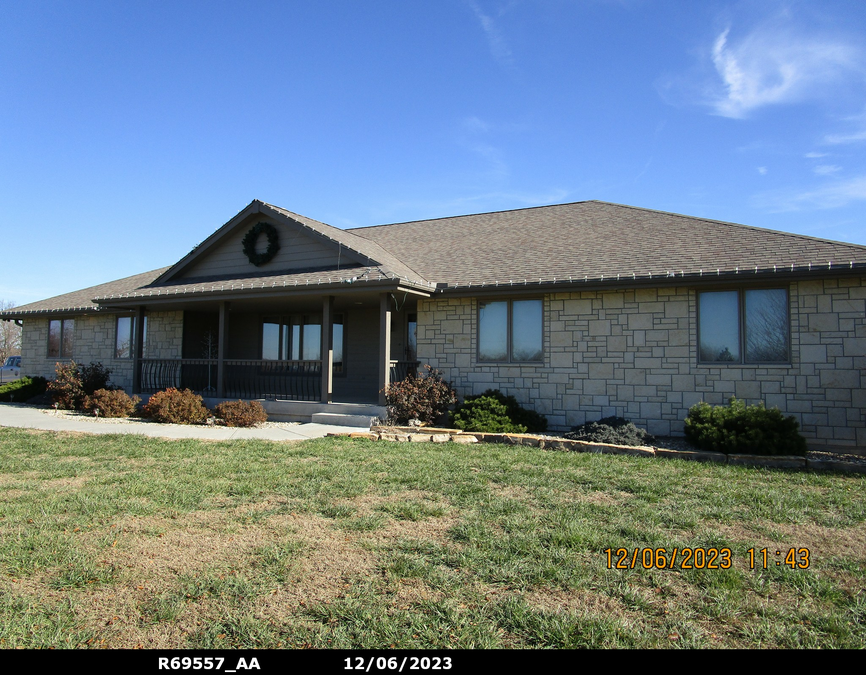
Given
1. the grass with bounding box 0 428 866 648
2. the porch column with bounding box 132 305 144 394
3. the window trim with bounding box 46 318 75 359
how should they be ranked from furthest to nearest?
1. the window trim with bounding box 46 318 75 359
2. the porch column with bounding box 132 305 144 394
3. the grass with bounding box 0 428 866 648

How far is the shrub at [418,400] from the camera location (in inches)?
457

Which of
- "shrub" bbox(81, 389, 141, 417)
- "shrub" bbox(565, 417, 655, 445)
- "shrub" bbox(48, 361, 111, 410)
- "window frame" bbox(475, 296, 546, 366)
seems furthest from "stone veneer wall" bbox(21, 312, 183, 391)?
"shrub" bbox(565, 417, 655, 445)

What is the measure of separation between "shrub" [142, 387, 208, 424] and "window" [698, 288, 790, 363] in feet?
36.2

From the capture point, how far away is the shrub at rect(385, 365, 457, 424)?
38.1 ft

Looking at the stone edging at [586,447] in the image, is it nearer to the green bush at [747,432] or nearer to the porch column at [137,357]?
the green bush at [747,432]

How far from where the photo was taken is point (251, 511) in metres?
5.29

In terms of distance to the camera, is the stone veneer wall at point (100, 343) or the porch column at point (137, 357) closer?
the porch column at point (137, 357)

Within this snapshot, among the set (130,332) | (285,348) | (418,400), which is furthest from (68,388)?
(418,400)

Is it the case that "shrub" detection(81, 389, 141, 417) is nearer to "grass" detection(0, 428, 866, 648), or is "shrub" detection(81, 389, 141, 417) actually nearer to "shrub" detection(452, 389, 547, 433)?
"grass" detection(0, 428, 866, 648)

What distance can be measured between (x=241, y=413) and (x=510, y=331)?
6327 mm

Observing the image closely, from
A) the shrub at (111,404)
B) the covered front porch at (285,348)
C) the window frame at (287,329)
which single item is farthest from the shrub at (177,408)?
the window frame at (287,329)

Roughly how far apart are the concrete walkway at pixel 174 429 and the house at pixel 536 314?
161 cm

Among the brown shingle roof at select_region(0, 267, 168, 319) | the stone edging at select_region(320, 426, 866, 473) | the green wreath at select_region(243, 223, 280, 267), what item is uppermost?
the green wreath at select_region(243, 223, 280, 267)

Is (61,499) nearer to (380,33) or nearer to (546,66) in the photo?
(380,33)
